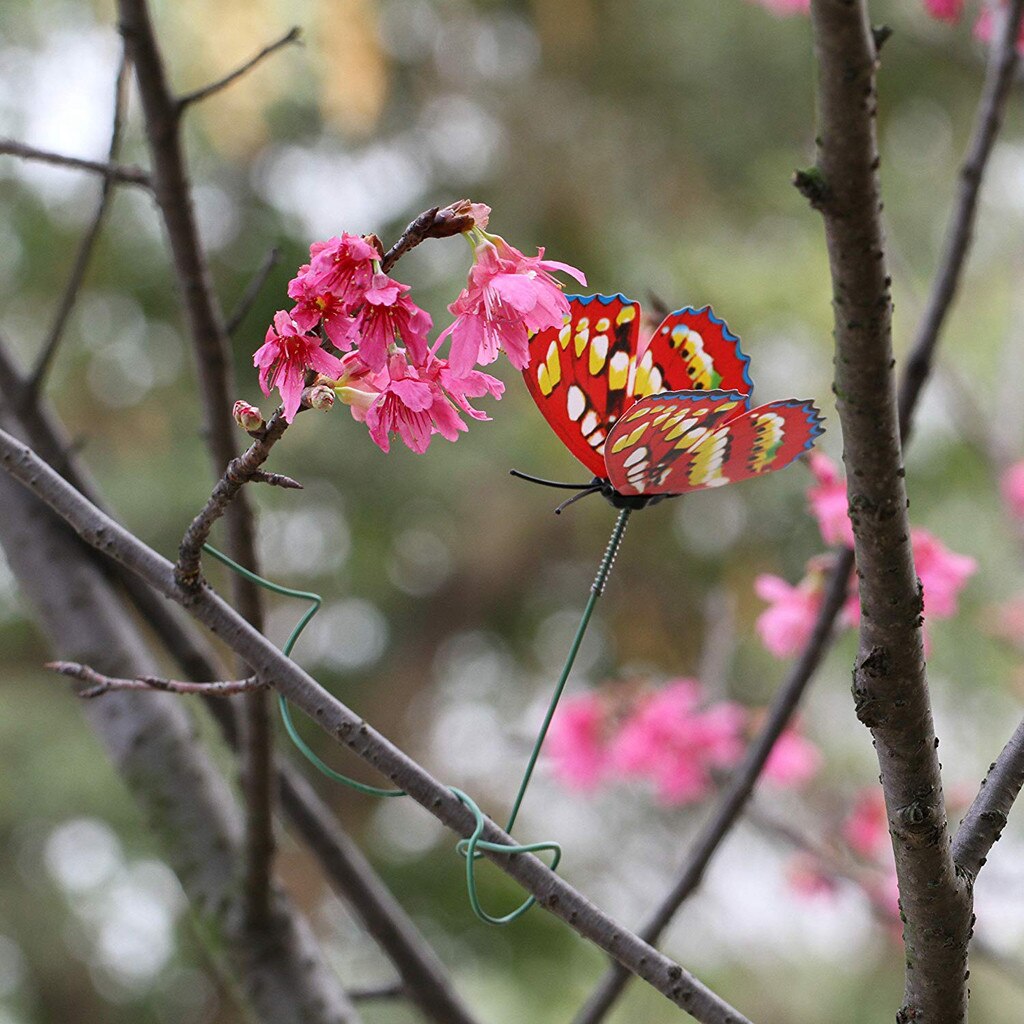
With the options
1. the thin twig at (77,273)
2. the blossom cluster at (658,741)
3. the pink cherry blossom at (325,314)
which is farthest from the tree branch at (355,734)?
the blossom cluster at (658,741)

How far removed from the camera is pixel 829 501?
2.37 ft

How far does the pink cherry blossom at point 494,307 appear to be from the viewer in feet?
1.17

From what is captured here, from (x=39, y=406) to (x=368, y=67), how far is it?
65.2 inches

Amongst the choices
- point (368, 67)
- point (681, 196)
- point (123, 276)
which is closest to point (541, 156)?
point (681, 196)

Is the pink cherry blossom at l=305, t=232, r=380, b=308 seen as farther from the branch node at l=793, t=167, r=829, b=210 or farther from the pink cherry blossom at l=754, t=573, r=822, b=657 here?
the pink cherry blossom at l=754, t=573, r=822, b=657

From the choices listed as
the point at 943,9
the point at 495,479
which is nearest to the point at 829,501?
the point at 943,9

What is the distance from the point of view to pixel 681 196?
10.3 feet

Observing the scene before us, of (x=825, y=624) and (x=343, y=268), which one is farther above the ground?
(x=825, y=624)

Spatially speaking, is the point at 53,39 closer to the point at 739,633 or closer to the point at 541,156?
the point at 541,156

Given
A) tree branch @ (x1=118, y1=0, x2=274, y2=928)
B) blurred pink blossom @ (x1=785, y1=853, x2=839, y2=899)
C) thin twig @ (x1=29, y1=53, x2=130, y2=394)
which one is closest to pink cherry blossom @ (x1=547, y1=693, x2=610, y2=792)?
blurred pink blossom @ (x1=785, y1=853, x2=839, y2=899)

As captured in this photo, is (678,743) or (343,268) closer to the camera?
(343,268)

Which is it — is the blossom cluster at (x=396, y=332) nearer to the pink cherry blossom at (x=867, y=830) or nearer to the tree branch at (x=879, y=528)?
the tree branch at (x=879, y=528)

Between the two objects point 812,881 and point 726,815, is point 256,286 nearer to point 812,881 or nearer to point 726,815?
point 726,815

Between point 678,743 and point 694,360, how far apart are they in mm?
919
